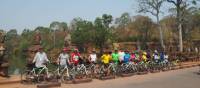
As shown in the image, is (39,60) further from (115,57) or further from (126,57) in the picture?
(126,57)

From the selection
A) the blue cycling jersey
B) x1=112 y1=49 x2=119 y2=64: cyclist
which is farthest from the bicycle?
the blue cycling jersey

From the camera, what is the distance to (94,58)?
20234 mm

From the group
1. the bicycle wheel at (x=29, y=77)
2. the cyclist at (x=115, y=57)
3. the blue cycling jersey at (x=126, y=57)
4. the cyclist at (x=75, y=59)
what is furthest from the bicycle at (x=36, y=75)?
the blue cycling jersey at (x=126, y=57)

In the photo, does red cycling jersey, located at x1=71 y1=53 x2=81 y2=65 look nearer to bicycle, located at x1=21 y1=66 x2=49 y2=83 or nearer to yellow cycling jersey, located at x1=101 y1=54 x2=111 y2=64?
yellow cycling jersey, located at x1=101 y1=54 x2=111 y2=64

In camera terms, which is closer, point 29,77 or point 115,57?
point 29,77

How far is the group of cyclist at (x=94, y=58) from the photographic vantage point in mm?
16672

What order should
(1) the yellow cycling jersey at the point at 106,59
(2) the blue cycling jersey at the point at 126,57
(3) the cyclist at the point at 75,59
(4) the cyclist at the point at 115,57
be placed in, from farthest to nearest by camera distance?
(2) the blue cycling jersey at the point at 126,57, (4) the cyclist at the point at 115,57, (1) the yellow cycling jersey at the point at 106,59, (3) the cyclist at the point at 75,59

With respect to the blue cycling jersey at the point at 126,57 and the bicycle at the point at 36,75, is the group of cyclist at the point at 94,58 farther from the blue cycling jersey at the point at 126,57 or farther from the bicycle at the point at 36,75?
the bicycle at the point at 36,75

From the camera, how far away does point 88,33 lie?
1779 inches

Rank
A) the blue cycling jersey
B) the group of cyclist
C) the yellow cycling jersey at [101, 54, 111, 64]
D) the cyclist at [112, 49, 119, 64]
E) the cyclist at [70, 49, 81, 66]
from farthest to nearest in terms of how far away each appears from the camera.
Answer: the blue cycling jersey → the cyclist at [112, 49, 119, 64] → the yellow cycling jersey at [101, 54, 111, 64] → the cyclist at [70, 49, 81, 66] → the group of cyclist

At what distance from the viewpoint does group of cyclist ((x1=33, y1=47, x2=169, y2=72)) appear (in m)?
16.7

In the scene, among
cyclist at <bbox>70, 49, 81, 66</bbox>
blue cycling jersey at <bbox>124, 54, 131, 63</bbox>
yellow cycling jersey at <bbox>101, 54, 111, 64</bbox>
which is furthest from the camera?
blue cycling jersey at <bbox>124, 54, 131, 63</bbox>

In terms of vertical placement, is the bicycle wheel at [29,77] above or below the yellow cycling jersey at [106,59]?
below

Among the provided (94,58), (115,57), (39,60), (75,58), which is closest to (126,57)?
(115,57)
